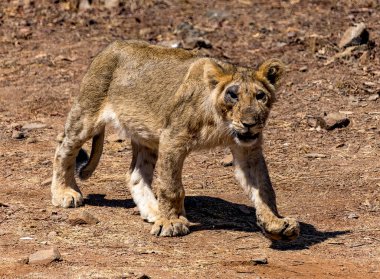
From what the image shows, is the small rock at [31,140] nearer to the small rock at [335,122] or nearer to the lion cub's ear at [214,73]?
the small rock at [335,122]

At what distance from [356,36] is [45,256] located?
9441 mm

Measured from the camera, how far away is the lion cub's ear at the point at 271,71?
399 inches

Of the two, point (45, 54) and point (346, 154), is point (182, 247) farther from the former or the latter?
point (45, 54)

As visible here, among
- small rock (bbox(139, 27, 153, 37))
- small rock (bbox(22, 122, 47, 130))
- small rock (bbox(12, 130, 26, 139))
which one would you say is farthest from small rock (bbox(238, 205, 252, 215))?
small rock (bbox(139, 27, 153, 37))

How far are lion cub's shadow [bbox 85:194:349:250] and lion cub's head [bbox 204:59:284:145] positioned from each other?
3.85 ft

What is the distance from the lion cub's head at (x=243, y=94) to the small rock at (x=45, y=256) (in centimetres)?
206

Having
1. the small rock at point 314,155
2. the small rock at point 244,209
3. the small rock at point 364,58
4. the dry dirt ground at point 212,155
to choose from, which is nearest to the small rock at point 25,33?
the dry dirt ground at point 212,155

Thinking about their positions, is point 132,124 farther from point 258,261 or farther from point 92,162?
point 258,261

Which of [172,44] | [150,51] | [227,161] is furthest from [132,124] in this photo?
[172,44]

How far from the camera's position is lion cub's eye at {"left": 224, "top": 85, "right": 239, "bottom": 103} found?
9812mm

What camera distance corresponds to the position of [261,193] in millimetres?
10195

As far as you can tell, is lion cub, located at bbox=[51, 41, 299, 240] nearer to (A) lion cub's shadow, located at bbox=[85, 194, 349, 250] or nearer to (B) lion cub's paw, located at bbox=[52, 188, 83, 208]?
(B) lion cub's paw, located at bbox=[52, 188, 83, 208]

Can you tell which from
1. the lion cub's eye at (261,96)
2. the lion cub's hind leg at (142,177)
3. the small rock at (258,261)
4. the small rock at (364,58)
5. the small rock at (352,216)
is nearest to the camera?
the small rock at (258,261)

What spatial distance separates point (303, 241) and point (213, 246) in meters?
0.93
